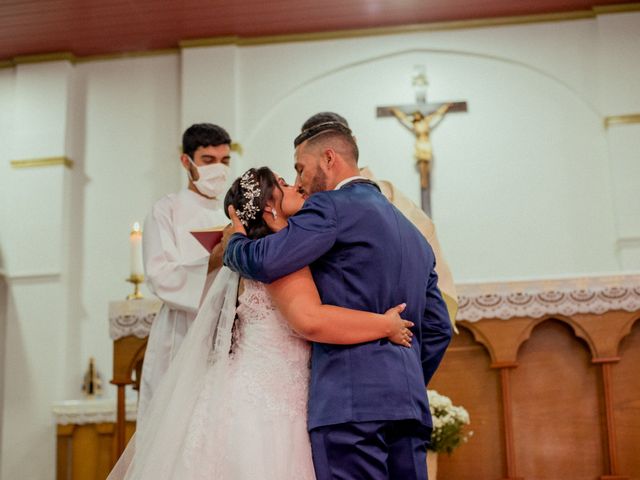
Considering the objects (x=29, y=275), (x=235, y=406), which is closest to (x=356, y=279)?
(x=235, y=406)

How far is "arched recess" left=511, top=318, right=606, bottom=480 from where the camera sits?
16.6 feet

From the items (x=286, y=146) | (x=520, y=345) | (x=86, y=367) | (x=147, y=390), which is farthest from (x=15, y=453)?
(x=520, y=345)

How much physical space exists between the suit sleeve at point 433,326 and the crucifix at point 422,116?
17.2ft

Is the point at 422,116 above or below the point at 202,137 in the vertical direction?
above

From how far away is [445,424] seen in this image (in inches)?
179

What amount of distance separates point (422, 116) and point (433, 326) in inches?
220

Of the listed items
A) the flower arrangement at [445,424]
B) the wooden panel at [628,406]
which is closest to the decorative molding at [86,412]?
the flower arrangement at [445,424]

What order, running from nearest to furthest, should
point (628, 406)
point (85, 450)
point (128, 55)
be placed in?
point (628, 406), point (85, 450), point (128, 55)

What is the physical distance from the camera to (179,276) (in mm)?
4258

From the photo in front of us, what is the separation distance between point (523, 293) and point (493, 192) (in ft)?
11.6

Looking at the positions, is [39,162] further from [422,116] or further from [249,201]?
[249,201]

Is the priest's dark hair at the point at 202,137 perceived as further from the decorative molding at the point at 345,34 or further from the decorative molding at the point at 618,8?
the decorative molding at the point at 618,8

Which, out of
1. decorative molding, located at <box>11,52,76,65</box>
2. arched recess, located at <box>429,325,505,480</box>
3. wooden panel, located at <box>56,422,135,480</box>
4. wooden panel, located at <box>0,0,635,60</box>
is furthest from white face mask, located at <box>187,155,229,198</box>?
decorative molding, located at <box>11,52,76,65</box>

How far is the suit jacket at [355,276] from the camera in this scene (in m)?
2.80
